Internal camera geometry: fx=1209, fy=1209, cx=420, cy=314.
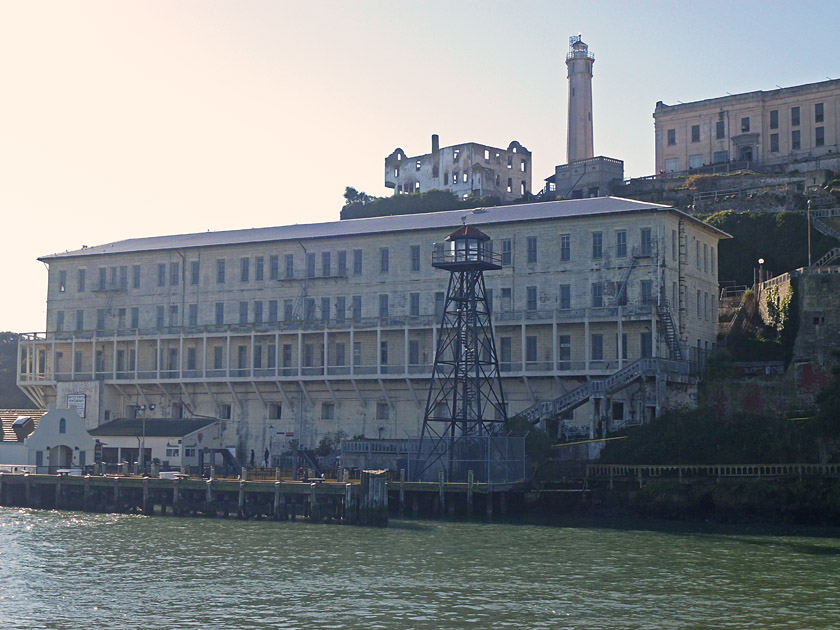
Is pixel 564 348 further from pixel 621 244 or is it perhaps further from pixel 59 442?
pixel 59 442

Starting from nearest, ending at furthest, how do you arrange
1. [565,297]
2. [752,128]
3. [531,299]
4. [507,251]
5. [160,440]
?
[565,297]
[531,299]
[507,251]
[160,440]
[752,128]

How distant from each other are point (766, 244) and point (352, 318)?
3043cm

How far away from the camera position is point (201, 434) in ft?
256

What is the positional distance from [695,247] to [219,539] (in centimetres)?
3728

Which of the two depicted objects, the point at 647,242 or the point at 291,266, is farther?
the point at 291,266

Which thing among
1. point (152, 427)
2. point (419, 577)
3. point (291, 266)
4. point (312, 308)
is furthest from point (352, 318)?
point (419, 577)

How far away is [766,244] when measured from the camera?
280 ft

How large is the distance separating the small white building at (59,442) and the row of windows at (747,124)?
194 feet

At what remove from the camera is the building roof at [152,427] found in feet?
253

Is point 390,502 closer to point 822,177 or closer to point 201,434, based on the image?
point 201,434

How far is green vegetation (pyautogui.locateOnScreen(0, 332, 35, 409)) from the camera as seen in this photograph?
366ft

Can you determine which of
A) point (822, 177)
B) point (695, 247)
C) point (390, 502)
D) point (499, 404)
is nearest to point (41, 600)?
point (390, 502)

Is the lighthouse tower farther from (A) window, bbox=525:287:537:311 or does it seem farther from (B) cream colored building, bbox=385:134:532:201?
(A) window, bbox=525:287:537:311

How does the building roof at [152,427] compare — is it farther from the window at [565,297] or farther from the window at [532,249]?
the window at [565,297]
